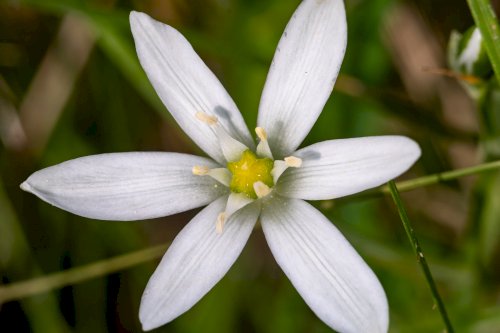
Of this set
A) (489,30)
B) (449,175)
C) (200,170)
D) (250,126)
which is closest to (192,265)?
(200,170)

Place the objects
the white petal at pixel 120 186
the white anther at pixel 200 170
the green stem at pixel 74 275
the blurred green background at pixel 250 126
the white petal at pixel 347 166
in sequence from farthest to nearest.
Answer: the blurred green background at pixel 250 126 < the green stem at pixel 74 275 < the white anther at pixel 200 170 < the white petal at pixel 120 186 < the white petal at pixel 347 166

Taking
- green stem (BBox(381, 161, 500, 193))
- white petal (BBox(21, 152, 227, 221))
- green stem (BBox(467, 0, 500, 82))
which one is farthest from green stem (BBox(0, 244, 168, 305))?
green stem (BBox(467, 0, 500, 82))

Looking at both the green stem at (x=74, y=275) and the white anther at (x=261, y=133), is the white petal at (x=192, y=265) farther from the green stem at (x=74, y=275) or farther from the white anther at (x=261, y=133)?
the green stem at (x=74, y=275)

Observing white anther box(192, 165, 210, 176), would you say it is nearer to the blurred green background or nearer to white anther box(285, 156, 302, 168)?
white anther box(285, 156, 302, 168)

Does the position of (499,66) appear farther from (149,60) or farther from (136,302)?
(136,302)

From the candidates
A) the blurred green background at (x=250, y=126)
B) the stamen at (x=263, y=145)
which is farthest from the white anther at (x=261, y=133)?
the blurred green background at (x=250, y=126)
